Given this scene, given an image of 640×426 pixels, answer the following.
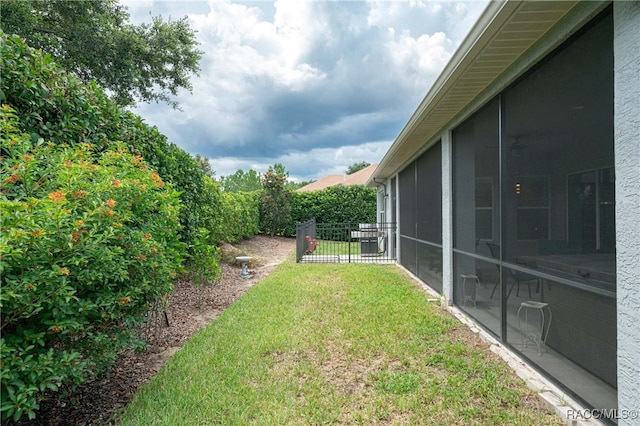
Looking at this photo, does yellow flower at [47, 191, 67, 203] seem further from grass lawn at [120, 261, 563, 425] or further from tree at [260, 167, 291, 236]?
tree at [260, 167, 291, 236]

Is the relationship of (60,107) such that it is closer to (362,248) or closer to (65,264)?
(65,264)

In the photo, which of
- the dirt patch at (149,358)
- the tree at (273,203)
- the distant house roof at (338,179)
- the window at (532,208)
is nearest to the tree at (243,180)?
the distant house roof at (338,179)

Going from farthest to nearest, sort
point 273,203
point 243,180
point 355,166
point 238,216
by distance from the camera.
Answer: point 355,166 → point 243,180 → point 273,203 → point 238,216

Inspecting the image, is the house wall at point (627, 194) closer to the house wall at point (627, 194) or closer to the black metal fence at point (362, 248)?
the house wall at point (627, 194)

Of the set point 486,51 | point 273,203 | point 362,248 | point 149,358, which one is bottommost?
point 149,358

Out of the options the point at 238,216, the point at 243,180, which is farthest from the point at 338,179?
the point at 238,216

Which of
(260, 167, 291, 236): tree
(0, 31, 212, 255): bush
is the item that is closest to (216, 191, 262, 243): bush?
(260, 167, 291, 236): tree

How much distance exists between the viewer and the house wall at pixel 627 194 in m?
1.82

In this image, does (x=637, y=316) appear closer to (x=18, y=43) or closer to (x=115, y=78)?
(x=18, y=43)

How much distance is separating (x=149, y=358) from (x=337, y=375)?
211 centimetres

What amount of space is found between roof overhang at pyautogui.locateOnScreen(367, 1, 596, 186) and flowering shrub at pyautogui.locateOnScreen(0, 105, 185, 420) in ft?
9.66

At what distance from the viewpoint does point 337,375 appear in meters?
3.03

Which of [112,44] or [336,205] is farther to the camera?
[336,205]

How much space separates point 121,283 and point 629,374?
11.1 ft
